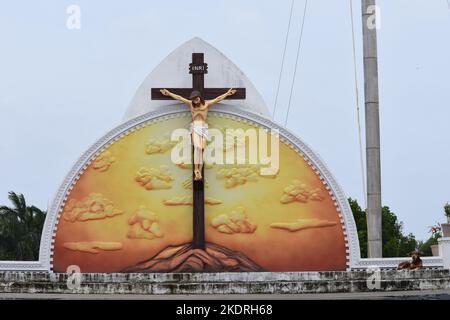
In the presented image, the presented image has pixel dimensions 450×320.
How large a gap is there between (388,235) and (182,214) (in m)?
31.8

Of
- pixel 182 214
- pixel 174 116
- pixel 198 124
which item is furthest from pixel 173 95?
pixel 182 214

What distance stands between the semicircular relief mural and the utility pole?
2.89 metres

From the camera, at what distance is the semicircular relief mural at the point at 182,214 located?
2442cm

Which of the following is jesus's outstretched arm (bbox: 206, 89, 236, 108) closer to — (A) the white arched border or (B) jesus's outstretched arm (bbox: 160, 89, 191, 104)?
(A) the white arched border

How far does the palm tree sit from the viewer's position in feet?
144

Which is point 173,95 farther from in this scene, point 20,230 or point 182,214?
point 20,230

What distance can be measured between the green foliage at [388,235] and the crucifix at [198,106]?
966 inches

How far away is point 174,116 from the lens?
990 inches

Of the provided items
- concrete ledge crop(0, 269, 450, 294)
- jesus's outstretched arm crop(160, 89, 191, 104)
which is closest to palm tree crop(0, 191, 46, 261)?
jesus's outstretched arm crop(160, 89, 191, 104)

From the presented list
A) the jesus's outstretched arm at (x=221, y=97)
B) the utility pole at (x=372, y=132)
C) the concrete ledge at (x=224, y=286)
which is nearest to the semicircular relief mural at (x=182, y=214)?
the jesus's outstretched arm at (x=221, y=97)

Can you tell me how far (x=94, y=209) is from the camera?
2466 centimetres

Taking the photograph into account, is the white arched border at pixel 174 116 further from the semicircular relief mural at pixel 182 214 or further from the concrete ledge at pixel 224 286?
the concrete ledge at pixel 224 286

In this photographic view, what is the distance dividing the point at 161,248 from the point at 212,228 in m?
1.39
